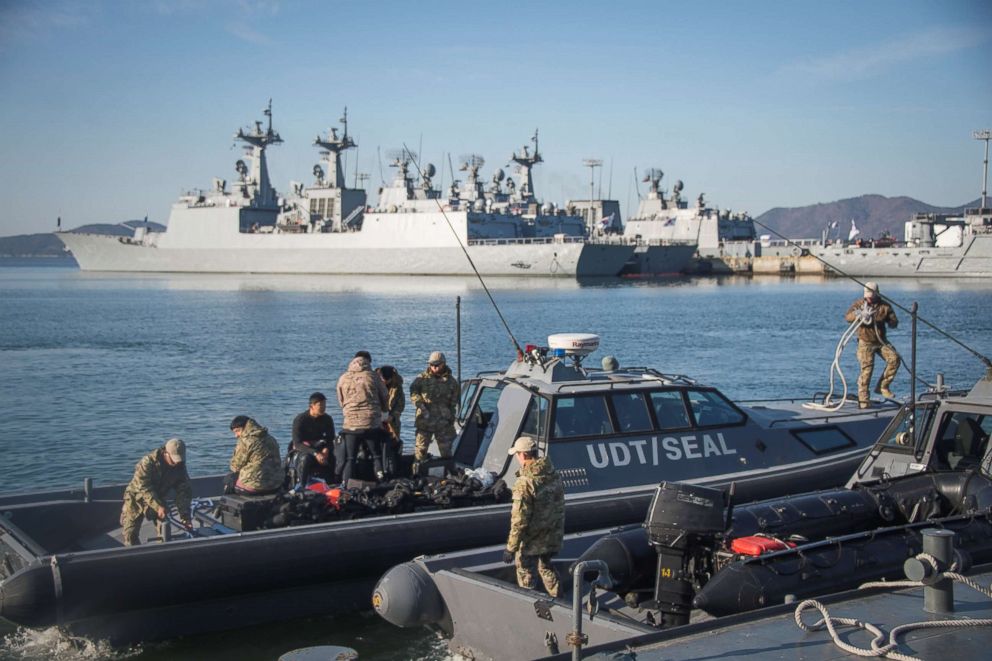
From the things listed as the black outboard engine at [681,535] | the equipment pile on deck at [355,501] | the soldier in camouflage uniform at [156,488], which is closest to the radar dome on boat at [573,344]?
the equipment pile on deck at [355,501]

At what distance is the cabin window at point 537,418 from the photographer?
31.6 ft

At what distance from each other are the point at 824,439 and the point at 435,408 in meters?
4.60

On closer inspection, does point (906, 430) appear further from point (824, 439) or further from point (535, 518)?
point (535, 518)

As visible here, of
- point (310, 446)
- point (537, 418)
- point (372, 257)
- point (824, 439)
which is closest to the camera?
point (537, 418)

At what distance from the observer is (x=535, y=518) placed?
6859mm

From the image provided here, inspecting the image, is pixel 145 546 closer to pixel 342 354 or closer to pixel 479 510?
pixel 479 510

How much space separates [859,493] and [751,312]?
41510 millimetres

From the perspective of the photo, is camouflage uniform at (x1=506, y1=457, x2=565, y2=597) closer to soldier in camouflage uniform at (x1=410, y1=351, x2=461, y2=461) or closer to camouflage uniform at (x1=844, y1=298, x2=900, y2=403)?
soldier in camouflage uniform at (x1=410, y1=351, x2=461, y2=461)

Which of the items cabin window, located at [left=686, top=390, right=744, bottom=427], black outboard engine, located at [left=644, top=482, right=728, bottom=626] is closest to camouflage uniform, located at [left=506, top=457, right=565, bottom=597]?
black outboard engine, located at [left=644, top=482, right=728, bottom=626]

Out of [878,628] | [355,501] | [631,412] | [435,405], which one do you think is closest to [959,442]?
[631,412]

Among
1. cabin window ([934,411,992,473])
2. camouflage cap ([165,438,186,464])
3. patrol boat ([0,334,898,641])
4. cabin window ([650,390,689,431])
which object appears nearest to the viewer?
patrol boat ([0,334,898,641])

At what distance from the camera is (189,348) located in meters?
34.1

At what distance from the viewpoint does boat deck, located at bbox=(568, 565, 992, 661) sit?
5298mm

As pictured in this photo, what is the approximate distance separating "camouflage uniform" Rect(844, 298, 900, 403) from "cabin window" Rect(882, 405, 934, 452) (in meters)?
3.63
